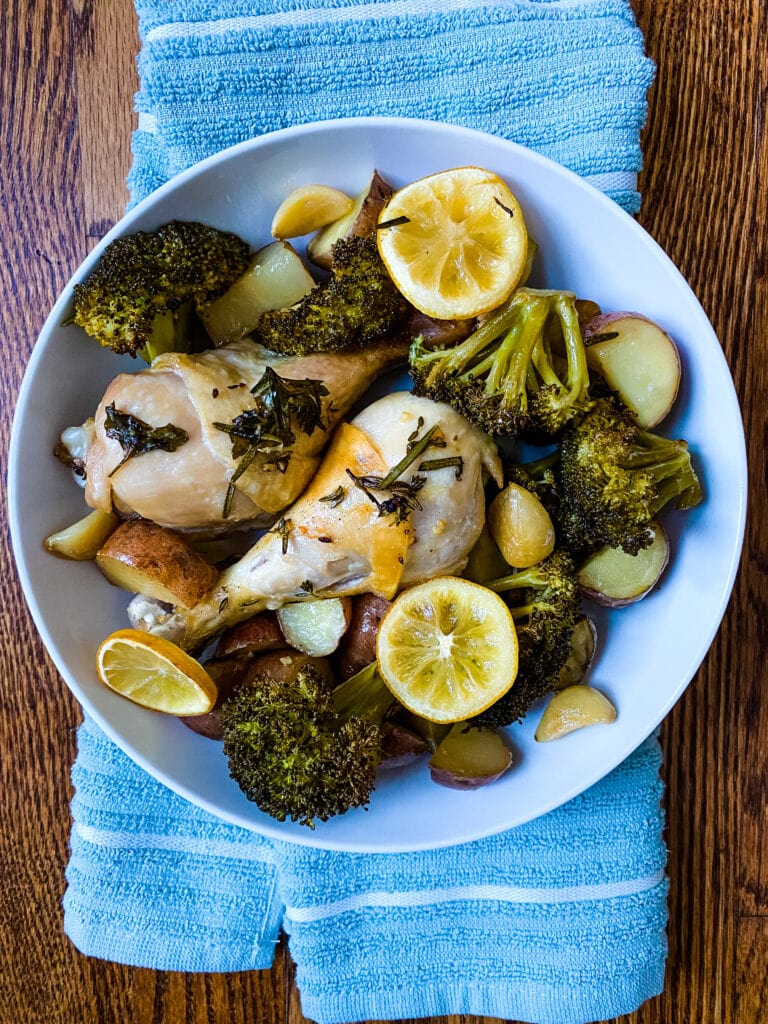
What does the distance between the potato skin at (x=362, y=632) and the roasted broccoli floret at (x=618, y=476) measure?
0.45 m

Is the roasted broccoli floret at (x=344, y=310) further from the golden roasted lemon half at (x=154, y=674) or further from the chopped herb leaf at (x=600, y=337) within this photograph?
the golden roasted lemon half at (x=154, y=674)

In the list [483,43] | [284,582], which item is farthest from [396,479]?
[483,43]

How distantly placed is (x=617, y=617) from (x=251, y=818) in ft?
3.03

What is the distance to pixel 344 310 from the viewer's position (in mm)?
1613

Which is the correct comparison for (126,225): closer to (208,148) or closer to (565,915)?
(208,148)

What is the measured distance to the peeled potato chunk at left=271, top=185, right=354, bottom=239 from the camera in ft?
5.42

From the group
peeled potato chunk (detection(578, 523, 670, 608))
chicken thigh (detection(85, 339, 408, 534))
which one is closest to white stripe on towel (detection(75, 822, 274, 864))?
chicken thigh (detection(85, 339, 408, 534))

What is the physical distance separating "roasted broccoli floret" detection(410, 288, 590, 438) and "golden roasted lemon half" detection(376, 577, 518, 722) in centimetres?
35

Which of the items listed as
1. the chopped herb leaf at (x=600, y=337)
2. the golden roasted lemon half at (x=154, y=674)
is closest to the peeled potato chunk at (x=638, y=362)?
the chopped herb leaf at (x=600, y=337)

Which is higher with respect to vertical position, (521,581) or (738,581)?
(521,581)

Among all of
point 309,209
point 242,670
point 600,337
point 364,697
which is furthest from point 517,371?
point 242,670

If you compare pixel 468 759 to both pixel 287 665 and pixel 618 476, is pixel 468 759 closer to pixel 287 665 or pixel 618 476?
pixel 287 665

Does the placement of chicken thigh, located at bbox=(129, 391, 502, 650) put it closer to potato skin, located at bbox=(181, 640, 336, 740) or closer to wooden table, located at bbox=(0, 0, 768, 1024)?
potato skin, located at bbox=(181, 640, 336, 740)

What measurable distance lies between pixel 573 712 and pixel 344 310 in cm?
98
